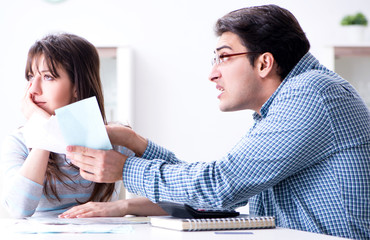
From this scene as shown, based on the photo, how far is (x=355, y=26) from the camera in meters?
3.99

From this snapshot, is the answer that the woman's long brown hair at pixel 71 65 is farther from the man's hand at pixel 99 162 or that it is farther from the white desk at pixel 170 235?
the white desk at pixel 170 235

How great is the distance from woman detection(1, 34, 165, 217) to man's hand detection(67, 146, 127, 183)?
0.31 metres

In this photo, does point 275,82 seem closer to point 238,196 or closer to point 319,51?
point 238,196

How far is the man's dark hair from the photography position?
1.61 metres

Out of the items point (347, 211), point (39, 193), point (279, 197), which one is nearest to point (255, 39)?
point (279, 197)

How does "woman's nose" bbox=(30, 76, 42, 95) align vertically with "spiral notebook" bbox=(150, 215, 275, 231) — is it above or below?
above

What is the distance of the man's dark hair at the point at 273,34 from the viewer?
1613mm

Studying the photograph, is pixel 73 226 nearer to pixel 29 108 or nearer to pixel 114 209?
pixel 114 209

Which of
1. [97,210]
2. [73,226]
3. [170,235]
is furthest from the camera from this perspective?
[97,210]

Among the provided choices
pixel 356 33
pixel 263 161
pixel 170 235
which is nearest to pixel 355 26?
pixel 356 33

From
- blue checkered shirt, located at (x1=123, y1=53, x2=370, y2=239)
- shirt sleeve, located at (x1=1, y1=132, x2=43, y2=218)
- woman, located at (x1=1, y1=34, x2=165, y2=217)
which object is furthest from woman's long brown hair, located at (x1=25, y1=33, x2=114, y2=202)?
blue checkered shirt, located at (x1=123, y1=53, x2=370, y2=239)

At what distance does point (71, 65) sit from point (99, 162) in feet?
2.02

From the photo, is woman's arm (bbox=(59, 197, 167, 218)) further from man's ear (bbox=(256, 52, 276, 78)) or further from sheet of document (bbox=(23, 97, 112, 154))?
man's ear (bbox=(256, 52, 276, 78))

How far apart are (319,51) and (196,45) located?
1.02 meters
